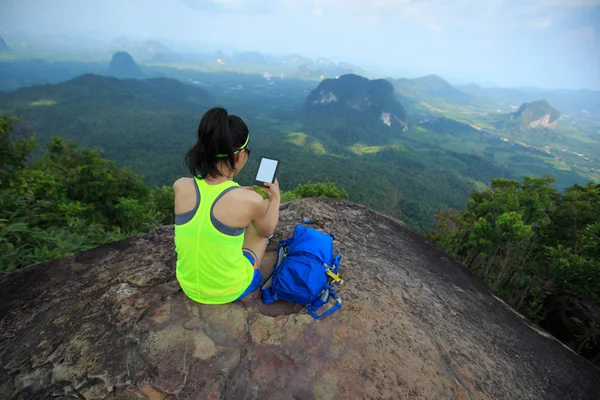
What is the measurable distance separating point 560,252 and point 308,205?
5075 millimetres

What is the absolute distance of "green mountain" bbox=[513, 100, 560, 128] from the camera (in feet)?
456

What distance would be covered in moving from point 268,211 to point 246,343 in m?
1.11

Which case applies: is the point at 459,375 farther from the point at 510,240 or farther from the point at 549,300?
the point at 549,300

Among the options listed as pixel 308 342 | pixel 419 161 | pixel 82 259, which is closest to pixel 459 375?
pixel 308 342

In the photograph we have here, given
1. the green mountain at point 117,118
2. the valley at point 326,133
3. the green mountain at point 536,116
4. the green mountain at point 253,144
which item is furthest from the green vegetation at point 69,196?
the green mountain at point 536,116

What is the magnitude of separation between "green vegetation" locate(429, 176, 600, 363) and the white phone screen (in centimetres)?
565

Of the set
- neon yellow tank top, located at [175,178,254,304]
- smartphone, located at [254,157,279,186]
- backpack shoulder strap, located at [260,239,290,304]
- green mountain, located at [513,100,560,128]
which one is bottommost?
green mountain, located at [513,100,560,128]

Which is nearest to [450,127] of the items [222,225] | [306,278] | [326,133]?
[326,133]

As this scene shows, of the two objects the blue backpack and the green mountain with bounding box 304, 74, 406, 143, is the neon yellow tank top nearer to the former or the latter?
the blue backpack

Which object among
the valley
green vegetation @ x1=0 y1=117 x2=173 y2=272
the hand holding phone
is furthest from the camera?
the valley

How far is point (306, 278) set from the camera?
253 cm

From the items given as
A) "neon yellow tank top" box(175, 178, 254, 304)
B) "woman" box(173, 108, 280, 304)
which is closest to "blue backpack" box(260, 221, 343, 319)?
"neon yellow tank top" box(175, 178, 254, 304)

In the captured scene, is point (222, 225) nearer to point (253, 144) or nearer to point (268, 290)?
point (268, 290)

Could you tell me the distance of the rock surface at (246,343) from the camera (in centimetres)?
207
